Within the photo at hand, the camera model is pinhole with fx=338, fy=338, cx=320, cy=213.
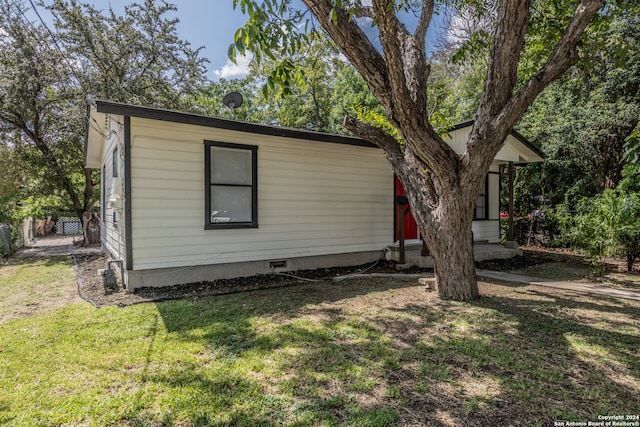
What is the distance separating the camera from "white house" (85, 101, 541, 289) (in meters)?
5.18

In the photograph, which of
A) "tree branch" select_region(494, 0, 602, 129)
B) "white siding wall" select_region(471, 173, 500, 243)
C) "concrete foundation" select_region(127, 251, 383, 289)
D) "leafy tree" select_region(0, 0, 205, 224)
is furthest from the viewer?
"leafy tree" select_region(0, 0, 205, 224)

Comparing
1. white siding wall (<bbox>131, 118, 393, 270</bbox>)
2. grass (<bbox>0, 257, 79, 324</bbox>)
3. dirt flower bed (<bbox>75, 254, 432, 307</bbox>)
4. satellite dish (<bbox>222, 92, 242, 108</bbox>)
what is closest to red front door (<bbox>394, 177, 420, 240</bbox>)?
white siding wall (<bbox>131, 118, 393, 270</bbox>)

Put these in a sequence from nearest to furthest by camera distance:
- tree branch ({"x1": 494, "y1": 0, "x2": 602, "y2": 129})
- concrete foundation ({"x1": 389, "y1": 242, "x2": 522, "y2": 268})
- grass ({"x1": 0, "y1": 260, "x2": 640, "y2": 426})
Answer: grass ({"x1": 0, "y1": 260, "x2": 640, "y2": 426}) < tree branch ({"x1": 494, "y1": 0, "x2": 602, "y2": 129}) < concrete foundation ({"x1": 389, "y1": 242, "x2": 522, "y2": 268})

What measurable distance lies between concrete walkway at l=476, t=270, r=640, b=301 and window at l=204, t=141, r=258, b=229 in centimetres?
444

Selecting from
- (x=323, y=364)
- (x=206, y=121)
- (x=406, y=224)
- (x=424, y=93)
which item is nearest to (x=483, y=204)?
(x=406, y=224)

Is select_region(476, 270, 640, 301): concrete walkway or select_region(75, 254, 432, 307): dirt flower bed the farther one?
select_region(476, 270, 640, 301): concrete walkway

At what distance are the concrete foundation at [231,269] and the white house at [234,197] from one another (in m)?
0.02

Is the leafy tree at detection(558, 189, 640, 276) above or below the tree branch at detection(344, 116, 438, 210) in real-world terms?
below

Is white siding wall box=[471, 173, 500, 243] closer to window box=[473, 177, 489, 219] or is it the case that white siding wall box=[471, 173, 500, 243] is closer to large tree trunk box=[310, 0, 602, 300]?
window box=[473, 177, 489, 219]

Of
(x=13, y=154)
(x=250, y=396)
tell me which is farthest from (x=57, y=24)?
(x=250, y=396)

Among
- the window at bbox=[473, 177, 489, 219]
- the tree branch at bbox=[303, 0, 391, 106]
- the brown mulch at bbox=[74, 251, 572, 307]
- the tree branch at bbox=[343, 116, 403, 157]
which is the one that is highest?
the tree branch at bbox=[303, 0, 391, 106]

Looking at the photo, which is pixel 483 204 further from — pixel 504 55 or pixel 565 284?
pixel 504 55

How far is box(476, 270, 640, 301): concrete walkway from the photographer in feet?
16.6

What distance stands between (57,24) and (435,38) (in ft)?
47.8
